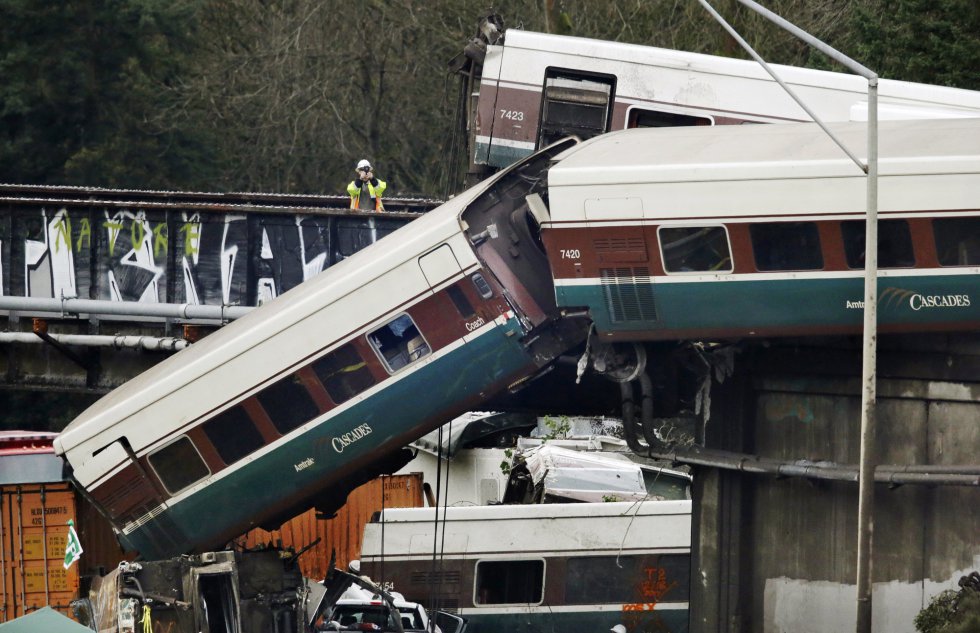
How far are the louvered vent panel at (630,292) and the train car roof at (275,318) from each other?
1.99 metres

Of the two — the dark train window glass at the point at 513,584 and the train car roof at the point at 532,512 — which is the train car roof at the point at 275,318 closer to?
the train car roof at the point at 532,512

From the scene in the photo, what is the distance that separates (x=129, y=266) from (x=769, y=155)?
40.6 feet

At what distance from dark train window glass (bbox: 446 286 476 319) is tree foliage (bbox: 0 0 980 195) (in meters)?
30.9

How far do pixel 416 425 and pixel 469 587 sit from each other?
5.80 metres

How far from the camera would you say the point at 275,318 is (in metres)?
19.4

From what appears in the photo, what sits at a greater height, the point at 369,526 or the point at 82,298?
the point at 82,298

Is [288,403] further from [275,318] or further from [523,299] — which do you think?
[523,299]

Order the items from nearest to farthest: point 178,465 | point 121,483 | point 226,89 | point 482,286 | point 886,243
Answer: point 886,243
point 482,286
point 178,465
point 121,483
point 226,89

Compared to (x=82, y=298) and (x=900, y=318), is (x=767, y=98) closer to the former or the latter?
(x=900, y=318)

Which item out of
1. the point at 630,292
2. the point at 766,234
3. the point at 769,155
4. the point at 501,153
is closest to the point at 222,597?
the point at 630,292

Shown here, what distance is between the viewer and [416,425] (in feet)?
63.2

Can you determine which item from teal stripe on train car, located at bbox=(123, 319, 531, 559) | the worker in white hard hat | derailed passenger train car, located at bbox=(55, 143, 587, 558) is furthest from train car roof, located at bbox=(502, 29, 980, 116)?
teal stripe on train car, located at bbox=(123, 319, 531, 559)

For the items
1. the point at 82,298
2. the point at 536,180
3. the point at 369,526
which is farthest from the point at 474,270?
the point at 82,298

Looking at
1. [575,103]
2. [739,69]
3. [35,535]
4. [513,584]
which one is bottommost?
[513,584]
